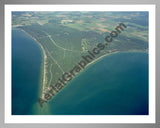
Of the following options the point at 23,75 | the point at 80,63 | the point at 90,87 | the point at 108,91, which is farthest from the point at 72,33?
the point at 108,91

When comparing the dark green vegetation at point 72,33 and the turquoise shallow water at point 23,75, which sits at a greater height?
the dark green vegetation at point 72,33

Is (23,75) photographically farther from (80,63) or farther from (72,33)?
(72,33)

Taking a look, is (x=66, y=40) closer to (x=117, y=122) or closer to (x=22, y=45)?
(x=22, y=45)

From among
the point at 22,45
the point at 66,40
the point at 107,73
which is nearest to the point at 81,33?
the point at 66,40

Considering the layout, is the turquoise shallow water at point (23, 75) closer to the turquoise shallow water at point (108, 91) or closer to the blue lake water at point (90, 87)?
the blue lake water at point (90, 87)

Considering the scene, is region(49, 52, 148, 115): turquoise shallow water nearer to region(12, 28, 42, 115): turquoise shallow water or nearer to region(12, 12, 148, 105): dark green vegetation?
region(12, 12, 148, 105): dark green vegetation

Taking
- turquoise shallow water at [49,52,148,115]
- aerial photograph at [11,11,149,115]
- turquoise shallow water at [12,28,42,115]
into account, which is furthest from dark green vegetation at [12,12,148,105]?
turquoise shallow water at [49,52,148,115]

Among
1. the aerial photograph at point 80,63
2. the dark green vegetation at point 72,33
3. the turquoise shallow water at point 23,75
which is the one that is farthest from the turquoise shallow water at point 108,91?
the turquoise shallow water at point 23,75

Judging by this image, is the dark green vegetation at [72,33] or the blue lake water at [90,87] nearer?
the blue lake water at [90,87]
